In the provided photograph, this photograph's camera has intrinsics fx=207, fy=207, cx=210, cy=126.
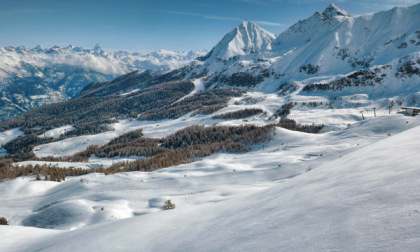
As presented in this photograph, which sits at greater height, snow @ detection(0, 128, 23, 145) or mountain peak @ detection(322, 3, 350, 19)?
mountain peak @ detection(322, 3, 350, 19)

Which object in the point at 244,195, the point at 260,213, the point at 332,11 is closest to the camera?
the point at 260,213

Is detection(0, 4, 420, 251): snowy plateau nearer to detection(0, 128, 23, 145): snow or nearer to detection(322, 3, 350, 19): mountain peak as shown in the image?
detection(0, 128, 23, 145): snow

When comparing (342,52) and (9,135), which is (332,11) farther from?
(9,135)

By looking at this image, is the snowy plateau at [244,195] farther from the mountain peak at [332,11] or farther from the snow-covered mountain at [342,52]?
the mountain peak at [332,11]

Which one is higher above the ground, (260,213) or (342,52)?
(342,52)

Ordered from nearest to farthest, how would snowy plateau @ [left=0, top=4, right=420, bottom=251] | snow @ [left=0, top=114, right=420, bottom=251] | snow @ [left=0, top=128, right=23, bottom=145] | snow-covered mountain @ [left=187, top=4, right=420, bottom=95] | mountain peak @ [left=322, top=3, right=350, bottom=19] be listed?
snow @ [left=0, top=114, right=420, bottom=251], snowy plateau @ [left=0, top=4, right=420, bottom=251], snow-covered mountain @ [left=187, top=4, right=420, bottom=95], snow @ [left=0, top=128, right=23, bottom=145], mountain peak @ [left=322, top=3, right=350, bottom=19]

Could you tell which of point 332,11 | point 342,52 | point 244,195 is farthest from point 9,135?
point 332,11

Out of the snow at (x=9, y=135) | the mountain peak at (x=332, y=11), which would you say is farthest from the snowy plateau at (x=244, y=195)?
the mountain peak at (x=332, y=11)

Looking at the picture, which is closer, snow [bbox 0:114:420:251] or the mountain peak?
snow [bbox 0:114:420:251]

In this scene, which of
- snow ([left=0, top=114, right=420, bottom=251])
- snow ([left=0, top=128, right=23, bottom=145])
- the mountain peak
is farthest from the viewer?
the mountain peak

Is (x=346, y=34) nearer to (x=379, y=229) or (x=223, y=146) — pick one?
(x=223, y=146)

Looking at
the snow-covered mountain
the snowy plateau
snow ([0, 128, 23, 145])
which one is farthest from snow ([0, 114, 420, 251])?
snow ([0, 128, 23, 145])
